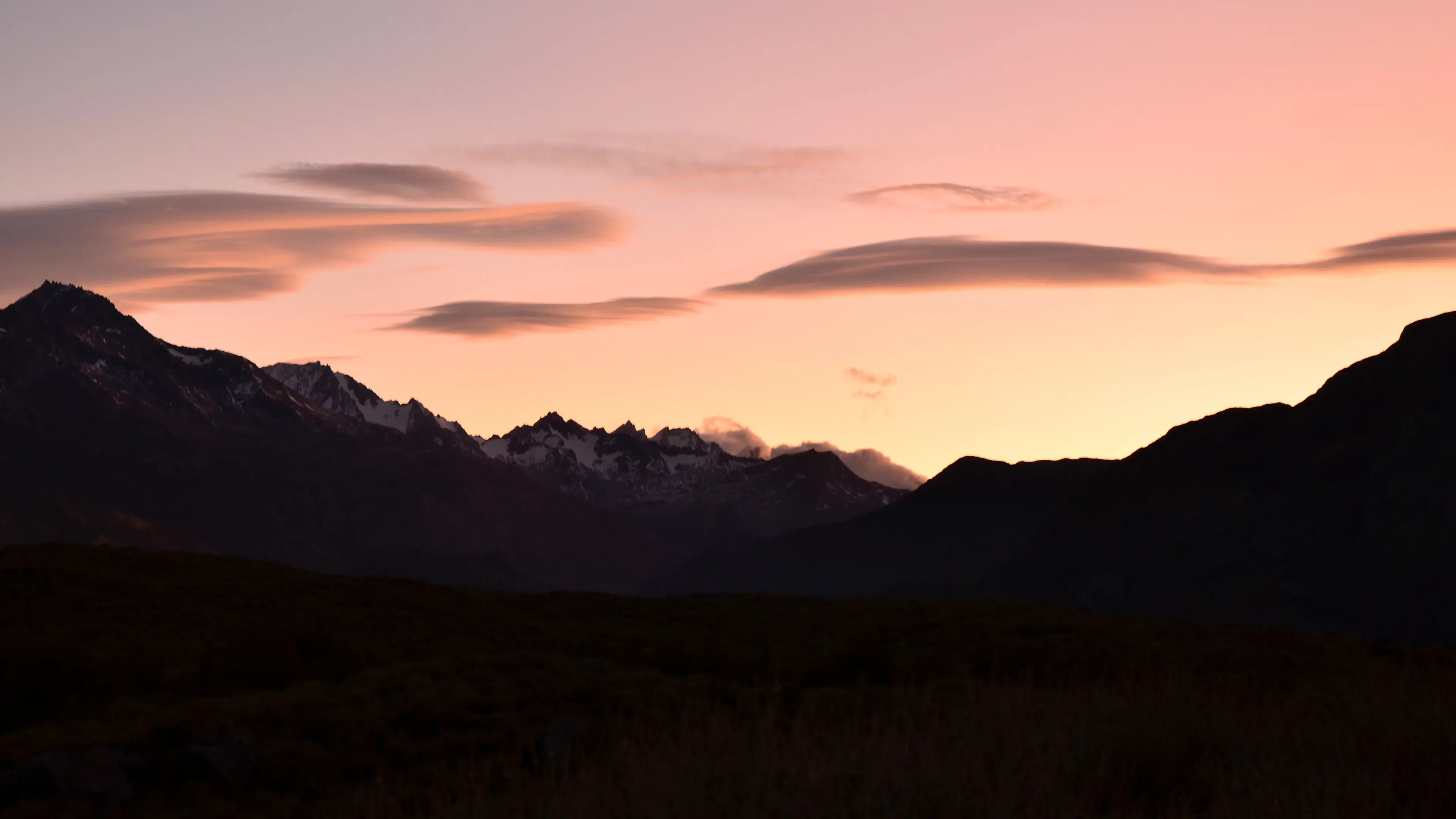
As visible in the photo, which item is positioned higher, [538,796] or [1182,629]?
[538,796]

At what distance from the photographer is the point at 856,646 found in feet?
110

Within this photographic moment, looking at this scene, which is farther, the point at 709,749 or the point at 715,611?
the point at 715,611

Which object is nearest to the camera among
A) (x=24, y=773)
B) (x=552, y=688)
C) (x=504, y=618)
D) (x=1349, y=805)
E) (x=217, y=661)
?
(x=1349, y=805)

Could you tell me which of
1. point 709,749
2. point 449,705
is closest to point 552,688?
point 449,705

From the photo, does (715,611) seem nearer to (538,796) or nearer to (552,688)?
(552,688)

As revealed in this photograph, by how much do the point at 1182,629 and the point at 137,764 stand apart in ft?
123

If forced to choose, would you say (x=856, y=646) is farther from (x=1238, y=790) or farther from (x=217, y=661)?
(x=1238, y=790)

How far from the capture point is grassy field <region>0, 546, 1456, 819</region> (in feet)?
37.2

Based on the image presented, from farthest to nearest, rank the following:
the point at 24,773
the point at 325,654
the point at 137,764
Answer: the point at 325,654
the point at 137,764
the point at 24,773

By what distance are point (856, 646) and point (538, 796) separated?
2232 centimetres

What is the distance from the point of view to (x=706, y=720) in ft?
64.5

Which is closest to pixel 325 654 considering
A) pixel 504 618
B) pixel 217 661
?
pixel 217 661

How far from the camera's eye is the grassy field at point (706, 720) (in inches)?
446

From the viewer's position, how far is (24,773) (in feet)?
60.5
